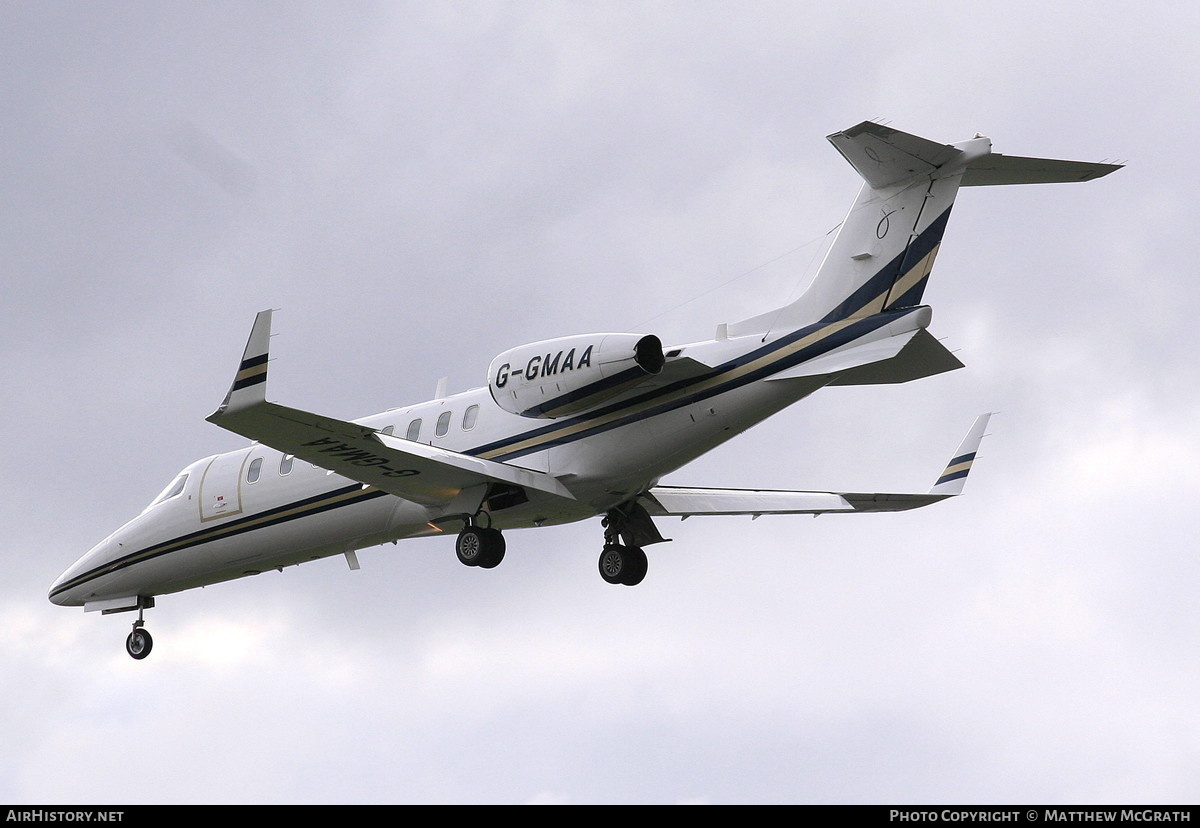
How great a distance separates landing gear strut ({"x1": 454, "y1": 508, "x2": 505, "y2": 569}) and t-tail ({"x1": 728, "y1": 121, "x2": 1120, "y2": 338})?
4972 mm

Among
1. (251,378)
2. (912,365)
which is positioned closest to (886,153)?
(912,365)

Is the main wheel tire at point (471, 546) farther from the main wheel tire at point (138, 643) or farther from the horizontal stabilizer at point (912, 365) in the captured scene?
the main wheel tire at point (138, 643)

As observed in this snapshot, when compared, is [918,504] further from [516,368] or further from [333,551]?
[333,551]

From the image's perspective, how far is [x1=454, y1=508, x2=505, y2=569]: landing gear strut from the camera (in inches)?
904

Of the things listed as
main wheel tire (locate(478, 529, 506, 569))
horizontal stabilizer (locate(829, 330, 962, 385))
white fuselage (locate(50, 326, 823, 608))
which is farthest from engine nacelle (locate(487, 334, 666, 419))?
horizontal stabilizer (locate(829, 330, 962, 385))

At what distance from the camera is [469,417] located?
2428cm

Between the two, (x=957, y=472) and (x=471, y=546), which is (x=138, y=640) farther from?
(x=957, y=472)

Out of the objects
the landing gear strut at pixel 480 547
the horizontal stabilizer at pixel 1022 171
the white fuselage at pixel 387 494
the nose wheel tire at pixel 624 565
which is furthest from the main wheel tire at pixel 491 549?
the horizontal stabilizer at pixel 1022 171

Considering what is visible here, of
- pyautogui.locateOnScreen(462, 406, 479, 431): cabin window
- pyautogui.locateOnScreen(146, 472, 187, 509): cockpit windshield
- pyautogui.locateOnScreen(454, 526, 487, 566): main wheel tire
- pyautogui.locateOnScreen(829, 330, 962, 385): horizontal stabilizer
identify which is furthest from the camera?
pyautogui.locateOnScreen(146, 472, 187, 509): cockpit windshield

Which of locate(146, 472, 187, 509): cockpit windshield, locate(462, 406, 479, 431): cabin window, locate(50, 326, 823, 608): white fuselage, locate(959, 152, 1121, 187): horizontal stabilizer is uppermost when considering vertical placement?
locate(959, 152, 1121, 187): horizontal stabilizer

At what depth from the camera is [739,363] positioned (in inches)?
837

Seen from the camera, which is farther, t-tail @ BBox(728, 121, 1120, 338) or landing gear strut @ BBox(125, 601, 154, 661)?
landing gear strut @ BBox(125, 601, 154, 661)

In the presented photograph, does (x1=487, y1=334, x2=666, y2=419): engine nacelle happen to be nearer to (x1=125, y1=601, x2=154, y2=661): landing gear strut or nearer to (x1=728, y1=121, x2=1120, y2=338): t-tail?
(x1=728, y1=121, x2=1120, y2=338): t-tail
